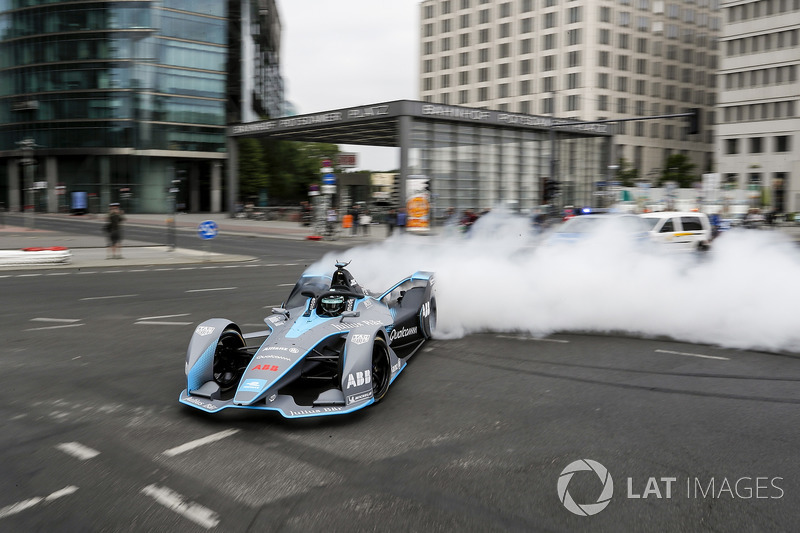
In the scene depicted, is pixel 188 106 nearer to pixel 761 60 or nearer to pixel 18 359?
pixel 761 60

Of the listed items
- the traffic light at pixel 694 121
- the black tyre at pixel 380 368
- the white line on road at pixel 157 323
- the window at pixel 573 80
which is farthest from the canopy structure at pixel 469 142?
the black tyre at pixel 380 368

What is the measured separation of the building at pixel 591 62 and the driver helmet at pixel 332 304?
79.6 meters

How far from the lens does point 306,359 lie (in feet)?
23.0

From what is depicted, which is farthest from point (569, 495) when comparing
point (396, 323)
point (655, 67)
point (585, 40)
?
Result: point (655, 67)

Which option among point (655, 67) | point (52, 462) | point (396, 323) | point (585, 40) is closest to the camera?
point (52, 462)

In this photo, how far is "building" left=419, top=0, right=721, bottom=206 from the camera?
84750mm

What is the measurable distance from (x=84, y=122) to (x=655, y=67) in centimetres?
6868

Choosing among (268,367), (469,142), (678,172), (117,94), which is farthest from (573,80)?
(268,367)

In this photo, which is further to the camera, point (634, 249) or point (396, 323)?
point (634, 249)

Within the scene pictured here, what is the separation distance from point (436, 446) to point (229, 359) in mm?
2748

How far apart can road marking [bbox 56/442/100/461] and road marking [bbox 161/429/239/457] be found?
564mm

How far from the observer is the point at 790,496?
4766 millimetres

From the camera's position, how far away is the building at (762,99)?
220 feet

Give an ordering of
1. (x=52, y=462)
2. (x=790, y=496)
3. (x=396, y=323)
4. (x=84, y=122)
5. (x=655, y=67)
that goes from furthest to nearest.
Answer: (x=655, y=67) → (x=84, y=122) → (x=396, y=323) → (x=52, y=462) → (x=790, y=496)
